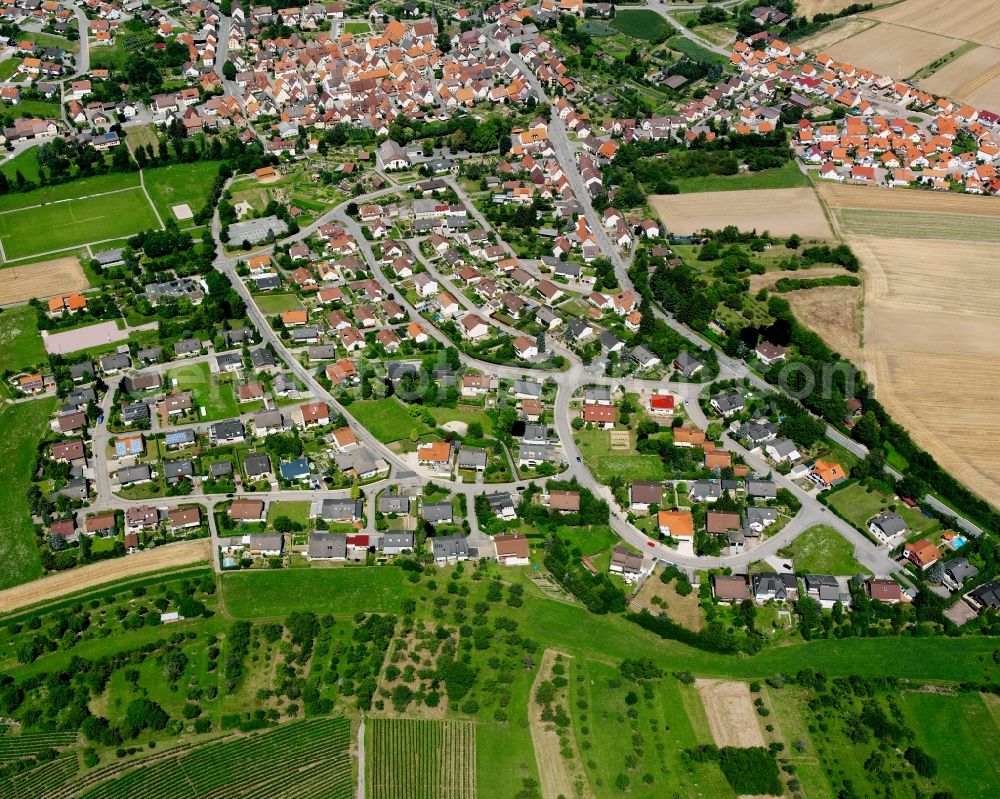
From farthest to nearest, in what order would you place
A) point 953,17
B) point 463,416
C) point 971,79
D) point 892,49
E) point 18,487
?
point 953,17
point 892,49
point 971,79
point 463,416
point 18,487

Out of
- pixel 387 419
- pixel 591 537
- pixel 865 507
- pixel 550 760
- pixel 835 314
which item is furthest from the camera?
pixel 835 314

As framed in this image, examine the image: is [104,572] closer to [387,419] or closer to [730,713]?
[387,419]

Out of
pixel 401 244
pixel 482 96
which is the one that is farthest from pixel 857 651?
pixel 482 96

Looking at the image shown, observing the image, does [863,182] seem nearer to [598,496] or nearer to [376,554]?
[598,496]

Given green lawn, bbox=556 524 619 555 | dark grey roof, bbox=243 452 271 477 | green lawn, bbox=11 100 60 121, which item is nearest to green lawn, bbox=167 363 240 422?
dark grey roof, bbox=243 452 271 477

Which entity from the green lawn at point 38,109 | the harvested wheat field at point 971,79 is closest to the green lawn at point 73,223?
the green lawn at point 38,109

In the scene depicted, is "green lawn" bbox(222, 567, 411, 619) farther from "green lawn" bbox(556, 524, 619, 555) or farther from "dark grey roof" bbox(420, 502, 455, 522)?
"green lawn" bbox(556, 524, 619, 555)

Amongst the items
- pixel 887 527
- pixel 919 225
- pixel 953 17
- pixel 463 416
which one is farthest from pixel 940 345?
pixel 953 17
